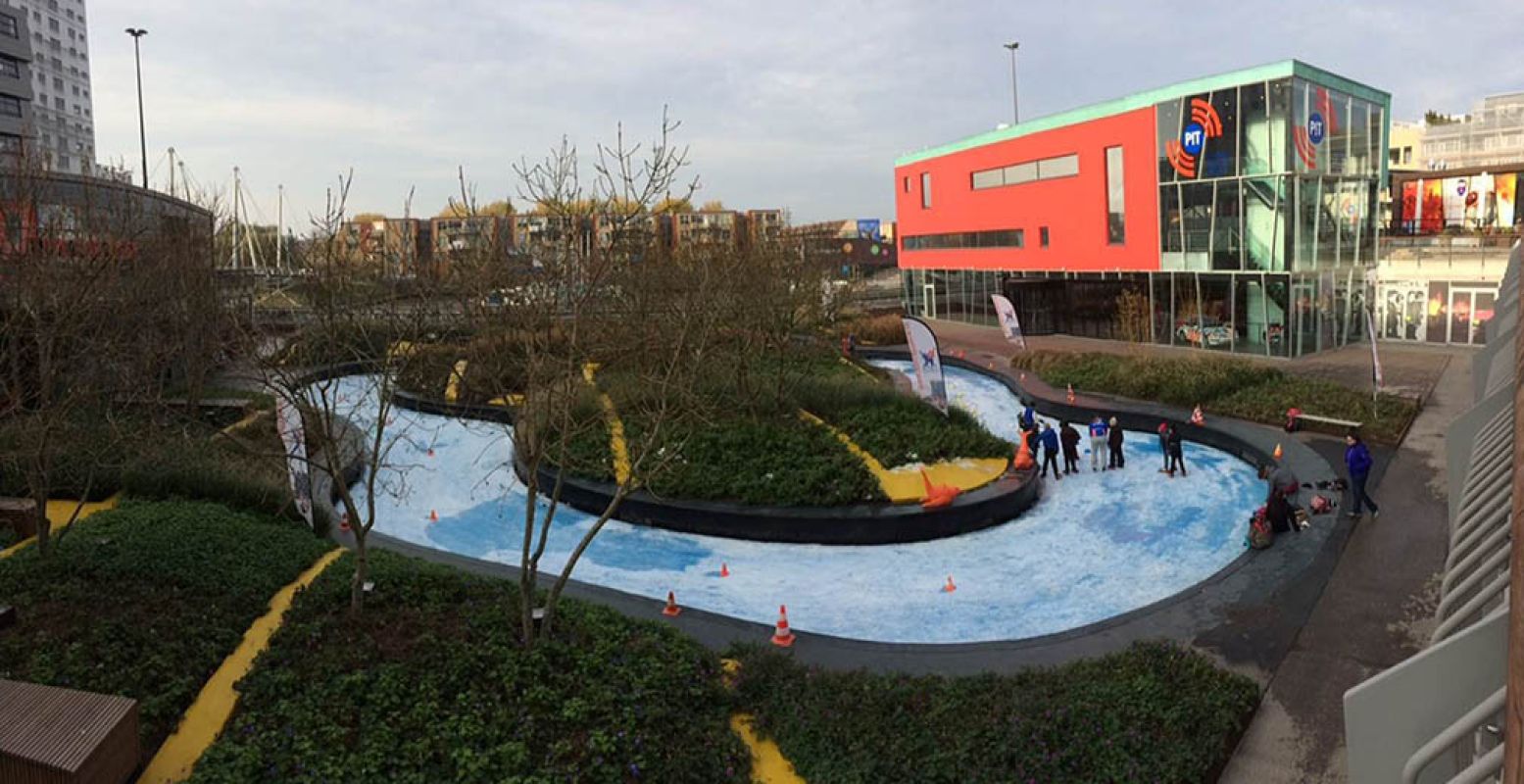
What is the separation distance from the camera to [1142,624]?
1034 centimetres

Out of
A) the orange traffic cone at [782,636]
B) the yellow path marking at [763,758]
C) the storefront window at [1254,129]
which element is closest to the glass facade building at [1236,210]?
the storefront window at [1254,129]

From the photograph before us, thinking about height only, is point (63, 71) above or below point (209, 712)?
above

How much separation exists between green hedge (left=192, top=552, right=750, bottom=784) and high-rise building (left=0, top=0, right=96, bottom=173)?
261 ft

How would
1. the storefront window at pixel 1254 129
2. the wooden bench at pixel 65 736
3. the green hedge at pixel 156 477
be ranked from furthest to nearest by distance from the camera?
the storefront window at pixel 1254 129
the green hedge at pixel 156 477
the wooden bench at pixel 65 736

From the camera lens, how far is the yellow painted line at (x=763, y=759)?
296 inches

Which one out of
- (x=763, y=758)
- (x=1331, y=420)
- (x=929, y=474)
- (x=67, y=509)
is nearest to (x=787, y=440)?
(x=929, y=474)

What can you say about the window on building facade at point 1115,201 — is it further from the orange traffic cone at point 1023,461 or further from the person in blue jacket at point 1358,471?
the person in blue jacket at point 1358,471

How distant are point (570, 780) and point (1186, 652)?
5844 millimetres

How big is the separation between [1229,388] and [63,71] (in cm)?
9614

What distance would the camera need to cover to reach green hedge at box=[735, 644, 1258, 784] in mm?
7066

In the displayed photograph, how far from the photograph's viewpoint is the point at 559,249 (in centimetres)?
1199

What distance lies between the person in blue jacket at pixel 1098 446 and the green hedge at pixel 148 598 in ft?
45.6

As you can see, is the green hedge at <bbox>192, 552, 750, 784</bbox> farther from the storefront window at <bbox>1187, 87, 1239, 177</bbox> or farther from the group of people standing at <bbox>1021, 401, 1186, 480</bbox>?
the storefront window at <bbox>1187, 87, 1239, 177</bbox>

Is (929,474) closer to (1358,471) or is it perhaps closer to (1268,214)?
(1358,471)
